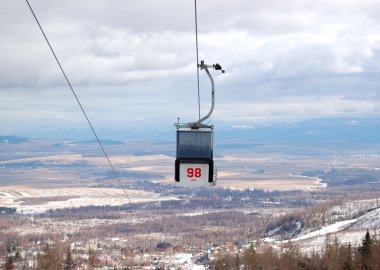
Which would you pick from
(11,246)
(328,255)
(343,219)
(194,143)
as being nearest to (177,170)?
(194,143)

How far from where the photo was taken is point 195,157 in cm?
2456

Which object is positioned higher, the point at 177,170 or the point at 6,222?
the point at 177,170

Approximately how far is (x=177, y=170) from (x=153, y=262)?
89.8 m

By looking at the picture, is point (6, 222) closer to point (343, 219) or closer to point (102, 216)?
point (102, 216)

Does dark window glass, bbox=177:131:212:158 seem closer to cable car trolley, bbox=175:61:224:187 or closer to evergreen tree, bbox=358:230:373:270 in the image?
cable car trolley, bbox=175:61:224:187

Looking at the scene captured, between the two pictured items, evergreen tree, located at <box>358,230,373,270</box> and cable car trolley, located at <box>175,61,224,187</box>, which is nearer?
cable car trolley, located at <box>175,61,224,187</box>

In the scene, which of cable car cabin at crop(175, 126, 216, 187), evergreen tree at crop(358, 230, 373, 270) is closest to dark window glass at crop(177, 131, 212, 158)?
cable car cabin at crop(175, 126, 216, 187)

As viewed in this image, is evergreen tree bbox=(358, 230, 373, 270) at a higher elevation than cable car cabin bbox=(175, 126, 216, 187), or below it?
below

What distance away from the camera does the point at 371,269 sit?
59.5m

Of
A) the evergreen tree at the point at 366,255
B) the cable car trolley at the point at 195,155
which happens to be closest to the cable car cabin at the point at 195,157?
the cable car trolley at the point at 195,155

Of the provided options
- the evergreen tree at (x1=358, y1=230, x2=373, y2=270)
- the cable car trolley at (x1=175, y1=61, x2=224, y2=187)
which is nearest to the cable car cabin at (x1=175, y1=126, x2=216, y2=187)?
the cable car trolley at (x1=175, y1=61, x2=224, y2=187)

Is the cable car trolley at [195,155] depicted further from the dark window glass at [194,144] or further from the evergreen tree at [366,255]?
the evergreen tree at [366,255]

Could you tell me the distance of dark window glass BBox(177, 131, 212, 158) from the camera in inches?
950

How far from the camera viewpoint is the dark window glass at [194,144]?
2412 cm
